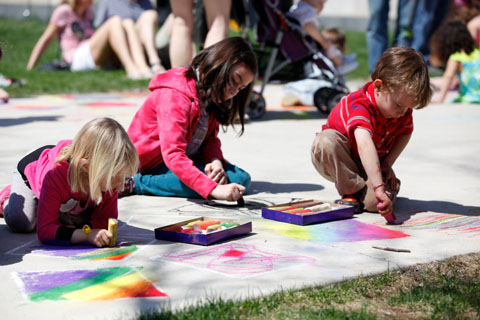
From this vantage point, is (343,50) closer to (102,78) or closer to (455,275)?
(102,78)

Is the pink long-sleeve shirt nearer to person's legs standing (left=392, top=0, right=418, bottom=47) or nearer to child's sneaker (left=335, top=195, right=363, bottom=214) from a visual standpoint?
child's sneaker (left=335, top=195, right=363, bottom=214)

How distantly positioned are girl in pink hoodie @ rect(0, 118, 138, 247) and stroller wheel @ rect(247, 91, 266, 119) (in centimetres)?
363

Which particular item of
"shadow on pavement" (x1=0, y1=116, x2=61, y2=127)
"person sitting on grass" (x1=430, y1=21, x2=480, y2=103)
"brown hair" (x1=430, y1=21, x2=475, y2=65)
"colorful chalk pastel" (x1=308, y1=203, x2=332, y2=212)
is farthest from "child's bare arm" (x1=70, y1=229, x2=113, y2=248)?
"brown hair" (x1=430, y1=21, x2=475, y2=65)

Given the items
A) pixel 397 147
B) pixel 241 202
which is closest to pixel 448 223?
pixel 397 147

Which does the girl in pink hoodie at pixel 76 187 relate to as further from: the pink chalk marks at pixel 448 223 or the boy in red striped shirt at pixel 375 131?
the pink chalk marks at pixel 448 223

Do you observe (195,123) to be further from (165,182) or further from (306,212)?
(306,212)

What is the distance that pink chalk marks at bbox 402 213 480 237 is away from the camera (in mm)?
3328

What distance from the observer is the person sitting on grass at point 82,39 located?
35.4ft

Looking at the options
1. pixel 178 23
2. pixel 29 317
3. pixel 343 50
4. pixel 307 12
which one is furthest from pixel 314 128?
pixel 29 317

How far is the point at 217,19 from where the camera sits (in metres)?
5.57

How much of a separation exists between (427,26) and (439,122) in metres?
4.77

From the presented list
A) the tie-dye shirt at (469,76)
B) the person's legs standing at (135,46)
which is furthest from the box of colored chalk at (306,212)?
the person's legs standing at (135,46)

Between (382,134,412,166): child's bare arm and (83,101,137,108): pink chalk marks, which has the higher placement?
(83,101,137,108): pink chalk marks

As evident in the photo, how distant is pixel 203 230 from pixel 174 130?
2.39ft
